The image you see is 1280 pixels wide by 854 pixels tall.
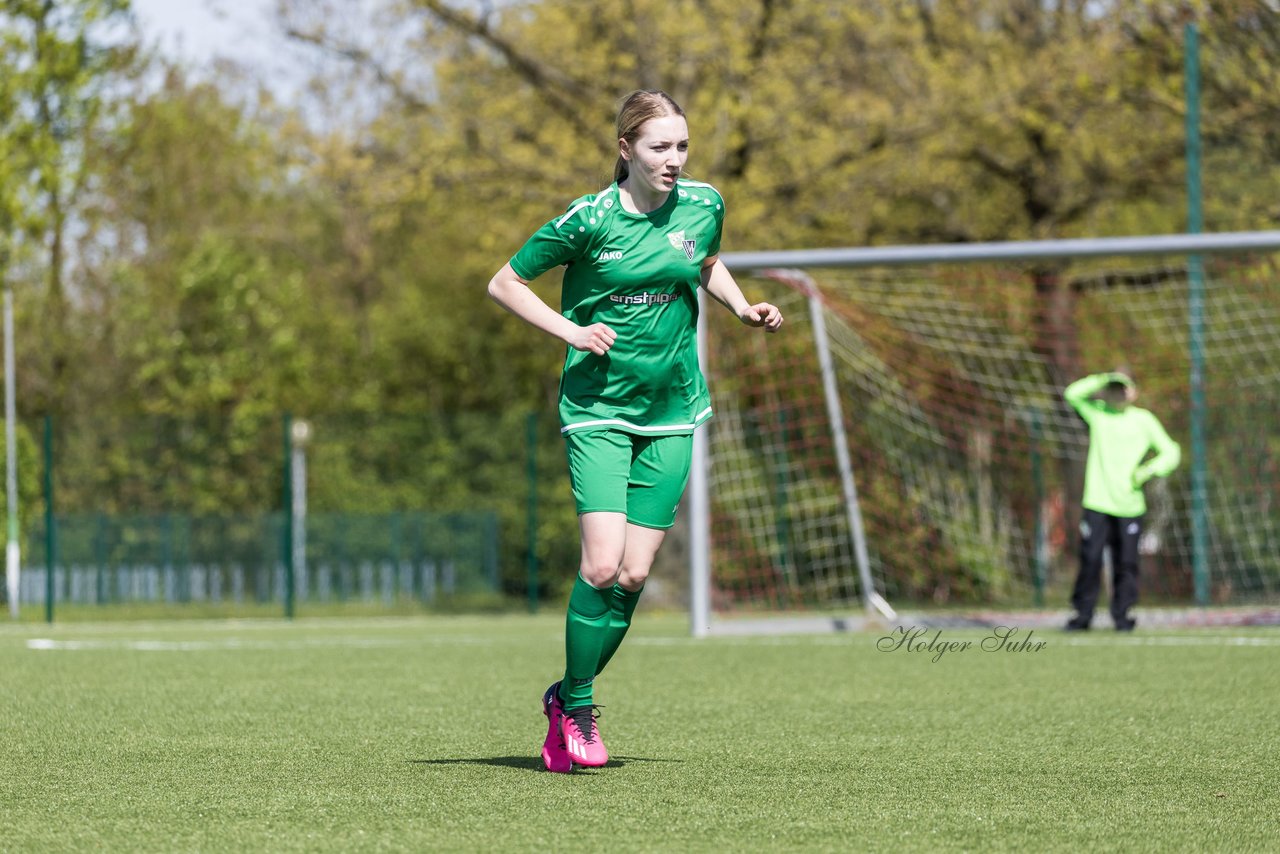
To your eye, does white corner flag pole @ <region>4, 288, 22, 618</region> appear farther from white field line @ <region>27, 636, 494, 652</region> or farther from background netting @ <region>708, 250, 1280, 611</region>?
background netting @ <region>708, 250, 1280, 611</region>

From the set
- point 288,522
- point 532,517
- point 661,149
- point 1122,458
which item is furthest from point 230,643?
point 661,149

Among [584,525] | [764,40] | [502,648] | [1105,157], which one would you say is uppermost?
[764,40]

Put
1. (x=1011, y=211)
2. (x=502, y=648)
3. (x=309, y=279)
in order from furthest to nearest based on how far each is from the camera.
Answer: (x=309, y=279), (x=1011, y=211), (x=502, y=648)

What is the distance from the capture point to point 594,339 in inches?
195

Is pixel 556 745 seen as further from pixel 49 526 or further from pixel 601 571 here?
pixel 49 526

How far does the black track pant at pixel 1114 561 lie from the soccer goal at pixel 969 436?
6.03ft

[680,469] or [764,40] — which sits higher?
[764,40]

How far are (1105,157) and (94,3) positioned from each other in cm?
1206

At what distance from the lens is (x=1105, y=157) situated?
21344mm

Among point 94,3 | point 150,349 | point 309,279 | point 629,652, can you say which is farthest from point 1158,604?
point 309,279

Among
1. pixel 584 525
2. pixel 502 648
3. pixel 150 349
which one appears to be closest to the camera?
pixel 584 525

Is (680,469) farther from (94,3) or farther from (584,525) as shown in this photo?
(94,3)

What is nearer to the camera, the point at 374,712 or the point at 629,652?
the point at 374,712

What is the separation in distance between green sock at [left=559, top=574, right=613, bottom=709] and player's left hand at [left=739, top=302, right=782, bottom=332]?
957 mm
